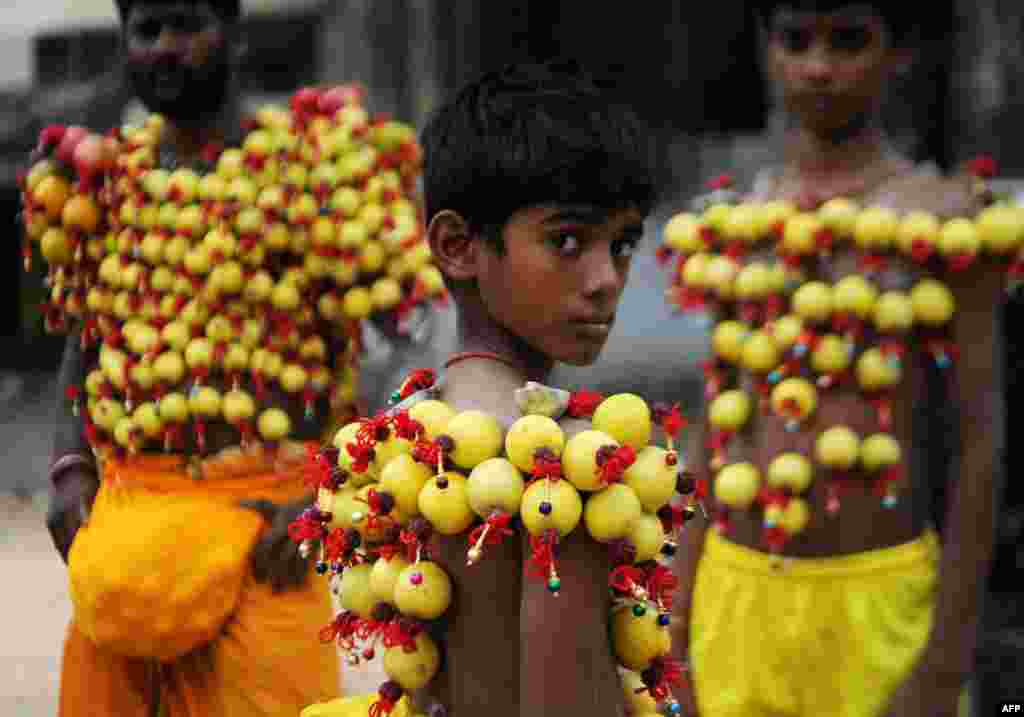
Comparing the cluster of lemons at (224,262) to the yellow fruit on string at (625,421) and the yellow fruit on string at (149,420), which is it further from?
the yellow fruit on string at (625,421)

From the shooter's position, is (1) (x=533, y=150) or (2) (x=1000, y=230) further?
(2) (x=1000, y=230)

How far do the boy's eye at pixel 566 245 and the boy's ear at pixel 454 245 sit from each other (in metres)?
0.12

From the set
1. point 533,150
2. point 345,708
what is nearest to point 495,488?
point 533,150

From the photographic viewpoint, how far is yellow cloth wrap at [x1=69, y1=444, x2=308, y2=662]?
3104 millimetres

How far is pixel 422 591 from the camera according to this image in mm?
2004

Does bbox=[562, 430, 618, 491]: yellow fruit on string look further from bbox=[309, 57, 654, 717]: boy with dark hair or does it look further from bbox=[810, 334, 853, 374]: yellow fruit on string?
bbox=[810, 334, 853, 374]: yellow fruit on string

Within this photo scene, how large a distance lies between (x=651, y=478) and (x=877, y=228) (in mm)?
1325

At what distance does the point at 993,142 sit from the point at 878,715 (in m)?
6.40

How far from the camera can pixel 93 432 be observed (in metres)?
3.47

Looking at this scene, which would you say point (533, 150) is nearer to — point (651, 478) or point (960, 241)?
point (651, 478)

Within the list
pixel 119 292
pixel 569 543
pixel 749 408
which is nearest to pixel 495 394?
pixel 569 543

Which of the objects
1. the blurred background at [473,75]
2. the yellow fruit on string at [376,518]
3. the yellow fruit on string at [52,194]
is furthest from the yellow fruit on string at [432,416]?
the blurred background at [473,75]

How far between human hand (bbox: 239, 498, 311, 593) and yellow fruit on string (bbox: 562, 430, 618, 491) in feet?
4.51

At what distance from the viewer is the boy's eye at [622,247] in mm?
2148
